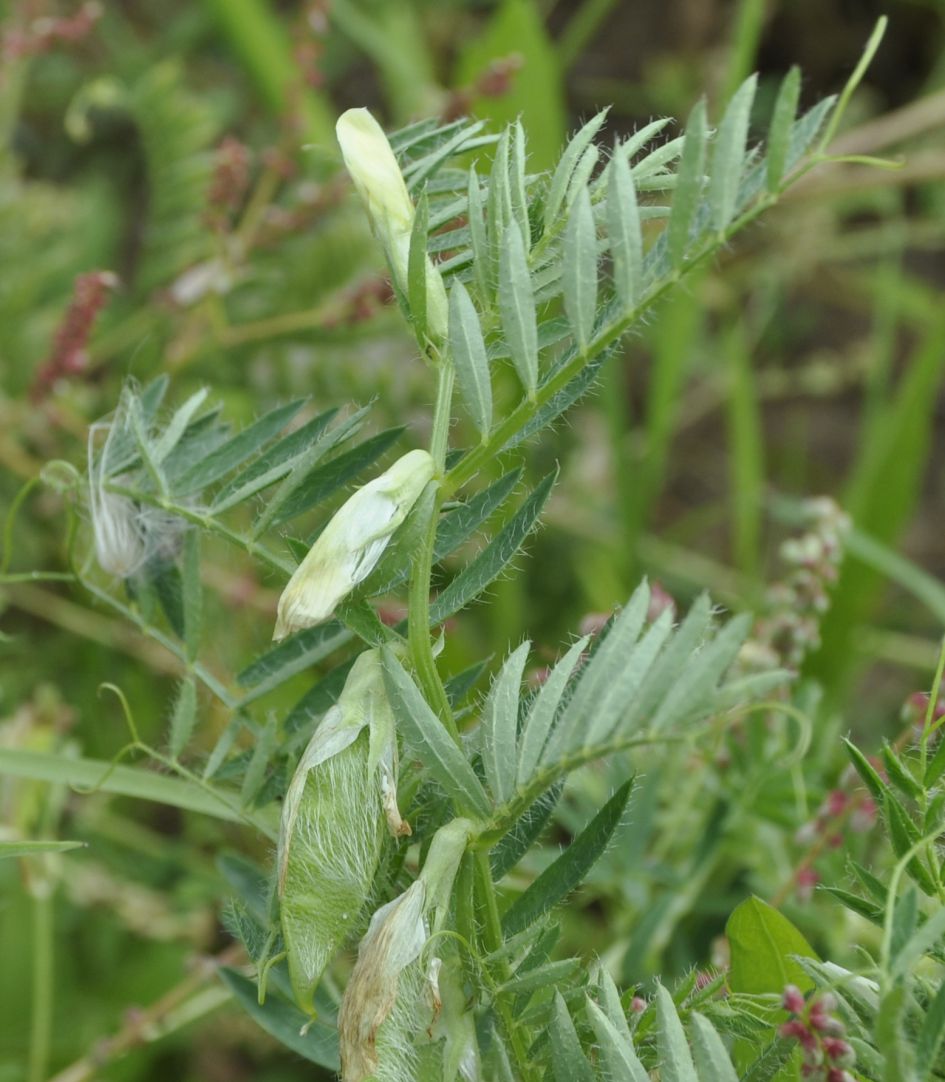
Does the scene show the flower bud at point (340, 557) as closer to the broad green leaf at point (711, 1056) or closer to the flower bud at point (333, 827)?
the flower bud at point (333, 827)

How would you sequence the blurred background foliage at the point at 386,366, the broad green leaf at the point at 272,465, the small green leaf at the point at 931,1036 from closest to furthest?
the small green leaf at the point at 931,1036 → the broad green leaf at the point at 272,465 → the blurred background foliage at the point at 386,366

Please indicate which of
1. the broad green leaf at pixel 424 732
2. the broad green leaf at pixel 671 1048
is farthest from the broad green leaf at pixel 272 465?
the broad green leaf at pixel 671 1048

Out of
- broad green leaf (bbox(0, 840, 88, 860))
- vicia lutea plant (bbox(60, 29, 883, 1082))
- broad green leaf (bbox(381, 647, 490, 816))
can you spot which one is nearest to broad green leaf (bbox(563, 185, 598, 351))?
vicia lutea plant (bbox(60, 29, 883, 1082))

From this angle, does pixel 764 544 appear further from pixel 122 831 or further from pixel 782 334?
pixel 122 831

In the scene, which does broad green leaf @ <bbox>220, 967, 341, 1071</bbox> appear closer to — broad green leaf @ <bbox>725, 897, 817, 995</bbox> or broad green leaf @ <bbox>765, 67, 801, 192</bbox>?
broad green leaf @ <bbox>725, 897, 817, 995</bbox>

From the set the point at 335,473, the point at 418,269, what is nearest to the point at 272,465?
the point at 335,473

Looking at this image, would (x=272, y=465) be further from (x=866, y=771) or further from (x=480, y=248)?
(x=866, y=771)
